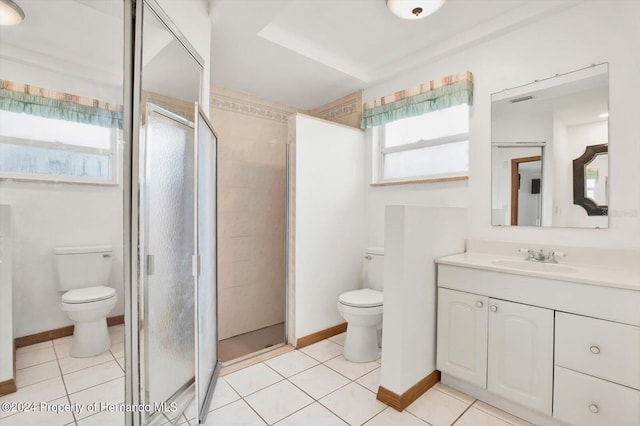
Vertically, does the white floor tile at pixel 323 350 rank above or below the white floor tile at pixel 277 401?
below

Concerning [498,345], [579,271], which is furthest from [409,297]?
[579,271]

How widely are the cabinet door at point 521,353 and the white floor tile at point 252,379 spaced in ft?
4.58

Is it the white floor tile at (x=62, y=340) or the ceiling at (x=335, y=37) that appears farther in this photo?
the ceiling at (x=335, y=37)

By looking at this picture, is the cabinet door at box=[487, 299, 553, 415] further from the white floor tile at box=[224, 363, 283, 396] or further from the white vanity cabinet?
the white floor tile at box=[224, 363, 283, 396]

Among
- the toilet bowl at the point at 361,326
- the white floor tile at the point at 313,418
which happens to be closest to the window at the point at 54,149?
the white floor tile at the point at 313,418

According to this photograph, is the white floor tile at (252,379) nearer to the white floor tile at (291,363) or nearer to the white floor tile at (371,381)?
the white floor tile at (291,363)

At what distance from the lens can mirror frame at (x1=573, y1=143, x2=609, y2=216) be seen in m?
1.79

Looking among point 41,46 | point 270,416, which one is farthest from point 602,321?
point 41,46

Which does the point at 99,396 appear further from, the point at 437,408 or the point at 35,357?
the point at 437,408

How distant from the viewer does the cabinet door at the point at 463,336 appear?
1769 millimetres

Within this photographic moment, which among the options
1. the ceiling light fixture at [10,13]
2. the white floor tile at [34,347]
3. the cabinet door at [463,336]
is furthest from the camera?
the cabinet door at [463,336]

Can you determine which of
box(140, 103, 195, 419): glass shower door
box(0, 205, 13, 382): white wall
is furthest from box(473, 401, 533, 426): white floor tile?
box(0, 205, 13, 382): white wall

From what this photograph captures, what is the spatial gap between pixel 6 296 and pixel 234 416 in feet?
4.19

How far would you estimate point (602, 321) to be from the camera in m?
1.38
